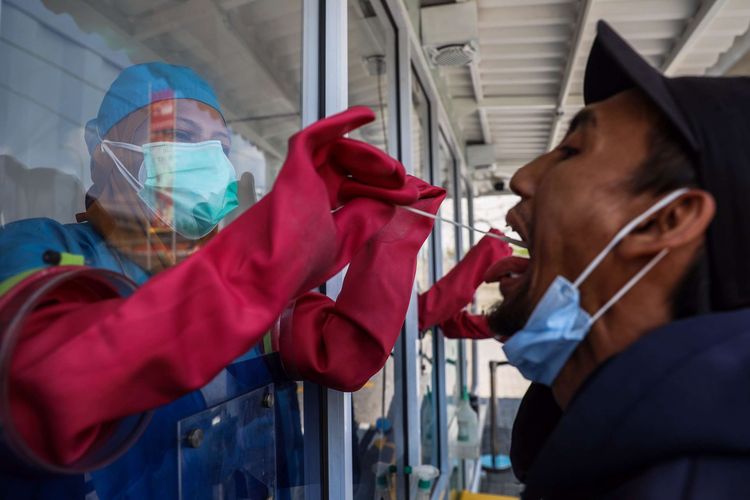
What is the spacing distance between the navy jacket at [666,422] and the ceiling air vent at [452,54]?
239 cm

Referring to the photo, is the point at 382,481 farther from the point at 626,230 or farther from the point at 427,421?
the point at 626,230

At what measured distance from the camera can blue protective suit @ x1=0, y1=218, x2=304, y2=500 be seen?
694mm

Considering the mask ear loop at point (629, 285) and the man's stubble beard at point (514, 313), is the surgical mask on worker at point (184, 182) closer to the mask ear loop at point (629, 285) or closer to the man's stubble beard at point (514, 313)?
the man's stubble beard at point (514, 313)

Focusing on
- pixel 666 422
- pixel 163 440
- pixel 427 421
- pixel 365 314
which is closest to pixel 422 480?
pixel 427 421

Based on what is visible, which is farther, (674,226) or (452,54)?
(452,54)

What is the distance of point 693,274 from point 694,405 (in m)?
0.22

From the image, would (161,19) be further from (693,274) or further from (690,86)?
(693,274)

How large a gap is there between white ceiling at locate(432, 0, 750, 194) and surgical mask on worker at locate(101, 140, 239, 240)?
230cm

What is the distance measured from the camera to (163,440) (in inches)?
32.9

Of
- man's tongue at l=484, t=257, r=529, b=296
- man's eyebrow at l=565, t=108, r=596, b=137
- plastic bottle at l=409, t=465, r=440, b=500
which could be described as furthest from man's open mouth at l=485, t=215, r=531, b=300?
plastic bottle at l=409, t=465, r=440, b=500

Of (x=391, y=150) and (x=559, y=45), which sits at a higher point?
(x=559, y=45)

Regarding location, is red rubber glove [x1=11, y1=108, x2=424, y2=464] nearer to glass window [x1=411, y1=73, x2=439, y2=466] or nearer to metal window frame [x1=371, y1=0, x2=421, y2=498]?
metal window frame [x1=371, y1=0, x2=421, y2=498]

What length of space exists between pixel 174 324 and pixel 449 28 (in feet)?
8.18

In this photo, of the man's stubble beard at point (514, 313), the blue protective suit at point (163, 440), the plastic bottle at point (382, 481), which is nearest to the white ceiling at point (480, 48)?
the blue protective suit at point (163, 440)
